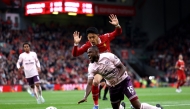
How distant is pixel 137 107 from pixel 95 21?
4598cm

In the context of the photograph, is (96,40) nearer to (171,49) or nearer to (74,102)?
(74,102)

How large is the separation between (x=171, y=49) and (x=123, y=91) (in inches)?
1730

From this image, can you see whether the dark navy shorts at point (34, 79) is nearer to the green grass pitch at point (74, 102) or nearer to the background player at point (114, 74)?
the green grass pitch at point (74, 102)

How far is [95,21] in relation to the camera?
56.3 metres

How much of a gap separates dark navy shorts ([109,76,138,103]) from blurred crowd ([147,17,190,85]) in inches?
1510

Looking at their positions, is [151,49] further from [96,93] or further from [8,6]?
[96,93]

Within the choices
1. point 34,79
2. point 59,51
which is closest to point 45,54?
point 59,51

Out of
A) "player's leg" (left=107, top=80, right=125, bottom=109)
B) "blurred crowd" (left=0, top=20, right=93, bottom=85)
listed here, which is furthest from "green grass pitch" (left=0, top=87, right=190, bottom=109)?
"blurred crowd" (left=0, top=20, right=93, bottom=85)

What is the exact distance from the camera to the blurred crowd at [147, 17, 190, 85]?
51.6m

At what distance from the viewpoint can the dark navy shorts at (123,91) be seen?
10641 mm

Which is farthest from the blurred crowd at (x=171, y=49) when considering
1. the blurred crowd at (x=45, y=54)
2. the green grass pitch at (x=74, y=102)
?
the green grass pitch at (x=74, y=102)

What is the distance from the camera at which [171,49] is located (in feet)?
177

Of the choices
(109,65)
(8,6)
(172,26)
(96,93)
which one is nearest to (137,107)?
(109,65)

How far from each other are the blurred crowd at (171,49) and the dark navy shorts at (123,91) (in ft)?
126
